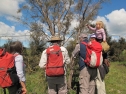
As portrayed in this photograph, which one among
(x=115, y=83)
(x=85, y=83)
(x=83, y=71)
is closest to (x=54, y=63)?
(x=83, y=71)

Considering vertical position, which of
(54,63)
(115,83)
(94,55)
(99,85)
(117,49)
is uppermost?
(94,55)

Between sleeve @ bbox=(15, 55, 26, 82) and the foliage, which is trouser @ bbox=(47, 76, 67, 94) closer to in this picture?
sleeve @ bbox=(15, 55, 26, 82)

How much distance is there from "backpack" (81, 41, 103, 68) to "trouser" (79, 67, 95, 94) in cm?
24

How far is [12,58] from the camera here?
3332mm

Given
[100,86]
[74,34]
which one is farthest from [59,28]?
[100,86]

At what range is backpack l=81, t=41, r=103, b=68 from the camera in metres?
4.38

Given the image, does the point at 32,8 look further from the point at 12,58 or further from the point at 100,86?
the point at 12,58

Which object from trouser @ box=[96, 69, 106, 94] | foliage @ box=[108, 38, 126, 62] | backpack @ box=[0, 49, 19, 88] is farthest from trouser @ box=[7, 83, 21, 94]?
foliage @ box=[108, 38, 126, 62]

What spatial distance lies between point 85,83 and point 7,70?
1949 mm

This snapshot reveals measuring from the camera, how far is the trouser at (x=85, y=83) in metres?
4.59

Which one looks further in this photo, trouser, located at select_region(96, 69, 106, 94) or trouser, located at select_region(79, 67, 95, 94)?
trouser, located at select_region(96, 69, 106, 94)

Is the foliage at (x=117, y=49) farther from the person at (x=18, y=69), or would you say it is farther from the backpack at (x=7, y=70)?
the backpack at (x=7, y=70)

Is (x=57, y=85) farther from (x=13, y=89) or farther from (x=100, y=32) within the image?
(x=100, y=32)

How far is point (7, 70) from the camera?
10.8 feet
